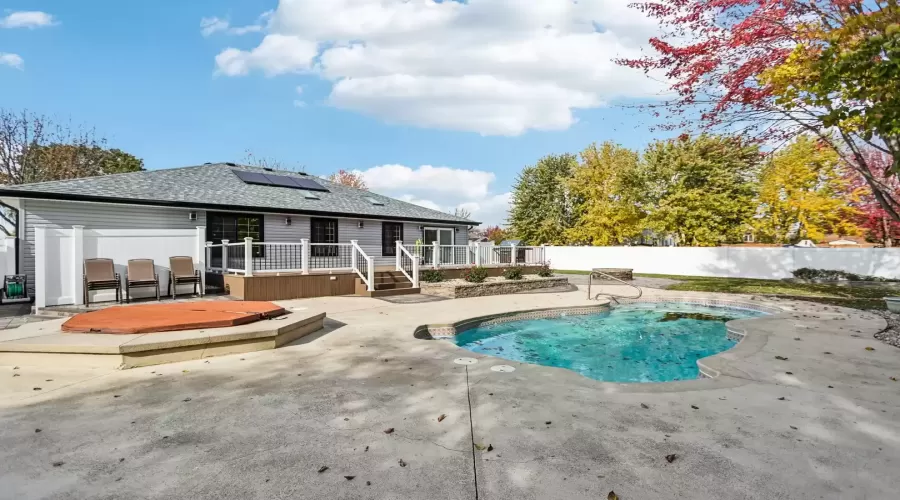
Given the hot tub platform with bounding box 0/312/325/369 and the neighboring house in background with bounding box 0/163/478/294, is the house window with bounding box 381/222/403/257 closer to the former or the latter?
the neighboring house in background with bounding box 0/163/478/294

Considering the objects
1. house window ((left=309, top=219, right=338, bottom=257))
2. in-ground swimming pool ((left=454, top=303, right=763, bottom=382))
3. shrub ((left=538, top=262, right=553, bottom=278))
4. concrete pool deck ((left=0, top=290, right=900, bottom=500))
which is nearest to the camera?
concrete pool deck ((left=0, top=290, right=900, bottom=500))

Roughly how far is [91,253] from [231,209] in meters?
4.97

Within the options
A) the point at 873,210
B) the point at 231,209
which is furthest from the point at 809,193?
the point at 231,209

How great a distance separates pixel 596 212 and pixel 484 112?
12.6m

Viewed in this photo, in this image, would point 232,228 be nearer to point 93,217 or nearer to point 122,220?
point 122,220

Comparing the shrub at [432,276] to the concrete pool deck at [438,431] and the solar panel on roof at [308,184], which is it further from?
the concrete pool deck at [438,431]

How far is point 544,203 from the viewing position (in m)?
35.3

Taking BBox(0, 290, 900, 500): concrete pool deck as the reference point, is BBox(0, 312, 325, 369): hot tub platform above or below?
above

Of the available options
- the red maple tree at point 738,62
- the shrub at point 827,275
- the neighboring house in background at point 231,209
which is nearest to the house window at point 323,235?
the neighboring house in background at point 231,209

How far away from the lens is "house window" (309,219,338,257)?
16172 millimetres

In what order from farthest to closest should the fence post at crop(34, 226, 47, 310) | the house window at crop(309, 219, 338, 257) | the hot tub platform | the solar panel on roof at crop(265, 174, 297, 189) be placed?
1. the solar panel on roof at crop(265, 174, 297, 189)
2. the house window at crop(309, 219, 338, 257)
3. the fence post at crop(34, 226, 47, 310)
4. the hot tub platform

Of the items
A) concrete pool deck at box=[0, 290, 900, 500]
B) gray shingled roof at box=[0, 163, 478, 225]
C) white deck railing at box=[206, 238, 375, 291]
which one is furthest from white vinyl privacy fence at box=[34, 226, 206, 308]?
concrete pool deck at box=[0, 290, 900, 500]

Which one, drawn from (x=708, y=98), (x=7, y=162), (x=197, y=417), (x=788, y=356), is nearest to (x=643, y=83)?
(x=708, y=98)

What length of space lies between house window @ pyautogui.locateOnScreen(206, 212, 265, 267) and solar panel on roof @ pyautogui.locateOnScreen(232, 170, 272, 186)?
3107mm
